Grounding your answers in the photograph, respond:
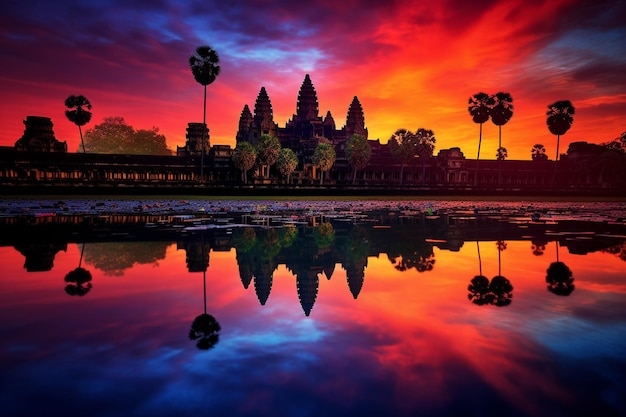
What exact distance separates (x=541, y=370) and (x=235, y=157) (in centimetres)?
7286

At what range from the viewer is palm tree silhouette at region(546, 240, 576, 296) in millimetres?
8625

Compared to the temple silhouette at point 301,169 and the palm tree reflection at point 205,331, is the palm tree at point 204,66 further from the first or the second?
the palm tree reflection at point 205,331

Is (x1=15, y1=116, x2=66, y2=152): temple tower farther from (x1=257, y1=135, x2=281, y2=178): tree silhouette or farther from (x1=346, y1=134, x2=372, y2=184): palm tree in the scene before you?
(x1=346, y1=134, x2=372, y2=184): palm tree

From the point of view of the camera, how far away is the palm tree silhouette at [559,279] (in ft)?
28.3

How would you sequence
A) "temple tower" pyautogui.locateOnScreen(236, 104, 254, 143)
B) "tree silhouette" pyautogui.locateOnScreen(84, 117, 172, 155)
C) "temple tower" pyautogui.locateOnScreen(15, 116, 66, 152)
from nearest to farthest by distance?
"temple tower" pyautogui.locateOnScreen(15, 116, 66, 152) < "temple tower" pyautogui.locateOnScreen(236, 104, 254, 143) < "tree silhouette" pyautogui.locateOnScreen(84, 117, 172, 155)

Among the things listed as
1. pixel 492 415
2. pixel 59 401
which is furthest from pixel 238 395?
pixel 492 415

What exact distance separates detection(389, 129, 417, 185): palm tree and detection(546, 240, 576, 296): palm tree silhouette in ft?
255

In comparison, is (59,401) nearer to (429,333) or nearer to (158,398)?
(158,398)

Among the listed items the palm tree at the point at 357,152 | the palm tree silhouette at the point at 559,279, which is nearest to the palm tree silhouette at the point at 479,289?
the palm tree silhouette at the point at 559,279

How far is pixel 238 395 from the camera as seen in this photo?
4.21 meters

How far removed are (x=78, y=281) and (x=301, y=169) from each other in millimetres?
84284

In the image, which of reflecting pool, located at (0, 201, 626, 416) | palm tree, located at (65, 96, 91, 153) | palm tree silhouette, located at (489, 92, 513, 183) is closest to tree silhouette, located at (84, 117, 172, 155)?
palm tree, located at (65, 96, 91, 153)

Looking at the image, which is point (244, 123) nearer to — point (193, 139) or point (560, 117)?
point (193, 139)

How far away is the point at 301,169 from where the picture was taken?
92.9m
